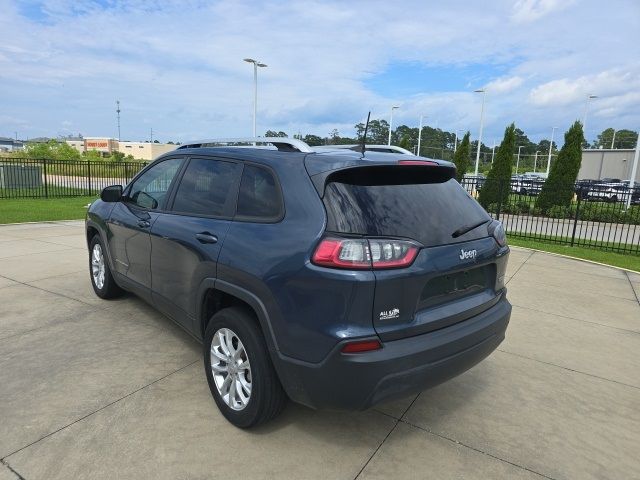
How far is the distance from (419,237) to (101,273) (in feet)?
13.1

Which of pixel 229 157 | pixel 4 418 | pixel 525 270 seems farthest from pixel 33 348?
pixel 525 270

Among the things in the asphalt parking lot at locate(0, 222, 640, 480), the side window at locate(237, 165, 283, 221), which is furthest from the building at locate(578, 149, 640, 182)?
the side window at locate(237, 165, 283, 221)

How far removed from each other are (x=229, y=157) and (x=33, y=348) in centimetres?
242

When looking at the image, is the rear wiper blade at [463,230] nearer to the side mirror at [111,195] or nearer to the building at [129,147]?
the side mirror at [111,195]

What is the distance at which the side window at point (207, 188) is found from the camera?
3.12 m

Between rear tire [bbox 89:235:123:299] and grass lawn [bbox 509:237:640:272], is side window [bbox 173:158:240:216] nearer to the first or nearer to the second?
rear tire [bbox 89:235:123:299]

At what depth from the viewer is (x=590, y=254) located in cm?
1011

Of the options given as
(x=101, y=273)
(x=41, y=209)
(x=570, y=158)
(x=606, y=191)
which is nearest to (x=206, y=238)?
(x=101, y=273)

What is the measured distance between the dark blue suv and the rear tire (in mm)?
1944

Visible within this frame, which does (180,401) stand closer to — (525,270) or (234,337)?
(234,337)

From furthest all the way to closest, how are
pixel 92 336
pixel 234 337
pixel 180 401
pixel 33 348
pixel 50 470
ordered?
pixel 92 336 < pixel 33 348 < pixel 180 401 < pixel 234 337 < pixel 50 470

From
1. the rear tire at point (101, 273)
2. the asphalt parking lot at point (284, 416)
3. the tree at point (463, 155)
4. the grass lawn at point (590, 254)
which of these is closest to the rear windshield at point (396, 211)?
the asphalt parking lot at point (284, 416)

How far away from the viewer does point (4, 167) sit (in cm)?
1738

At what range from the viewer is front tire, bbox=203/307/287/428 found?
262cm
